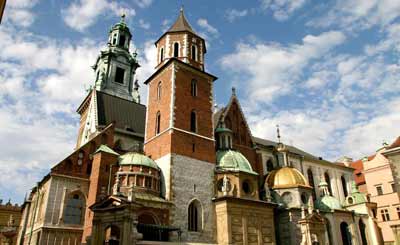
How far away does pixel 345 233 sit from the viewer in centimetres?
3175

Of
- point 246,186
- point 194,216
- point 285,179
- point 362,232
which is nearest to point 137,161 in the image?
point 194,216

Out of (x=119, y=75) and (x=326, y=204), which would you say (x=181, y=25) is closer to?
(x=119, y=75)

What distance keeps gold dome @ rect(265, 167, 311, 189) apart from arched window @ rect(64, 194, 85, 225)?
15951mm

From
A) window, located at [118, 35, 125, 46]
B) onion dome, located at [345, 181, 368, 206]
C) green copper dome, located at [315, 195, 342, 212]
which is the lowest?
green copper dome, located at [315, 195, 342, 212]

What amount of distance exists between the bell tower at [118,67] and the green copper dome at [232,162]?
19.4 meters

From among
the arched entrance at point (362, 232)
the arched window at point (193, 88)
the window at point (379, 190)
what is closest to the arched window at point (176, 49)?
the arched window at point (193, 88)

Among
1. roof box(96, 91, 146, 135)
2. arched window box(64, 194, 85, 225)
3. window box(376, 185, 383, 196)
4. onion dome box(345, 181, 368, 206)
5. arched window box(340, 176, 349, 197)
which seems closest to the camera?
arched window box(64, 194, 85, 225)

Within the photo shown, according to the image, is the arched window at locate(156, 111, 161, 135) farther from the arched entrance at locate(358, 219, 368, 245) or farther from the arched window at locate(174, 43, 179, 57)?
the arched entrance at locate(358, 219, 368, 245)

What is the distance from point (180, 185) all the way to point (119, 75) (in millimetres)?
25887

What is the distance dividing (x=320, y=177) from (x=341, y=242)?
10576 mm

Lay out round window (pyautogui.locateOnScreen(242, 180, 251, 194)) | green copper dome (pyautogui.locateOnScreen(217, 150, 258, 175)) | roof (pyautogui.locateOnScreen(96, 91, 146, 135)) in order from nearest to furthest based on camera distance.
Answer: round window (pyautogui.locateOnScreen(242, 180, 251, 194))
green copper dome (pyautogui.locateOnScreen(217, 150, 258, 175))
roof (pyautogui.locateOnScreen(96, 91, 146, 135))

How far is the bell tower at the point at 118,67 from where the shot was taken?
4291cm

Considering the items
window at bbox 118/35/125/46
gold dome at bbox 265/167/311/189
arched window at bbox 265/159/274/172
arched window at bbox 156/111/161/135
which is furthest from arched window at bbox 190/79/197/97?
window at bbox 118/35/125/46

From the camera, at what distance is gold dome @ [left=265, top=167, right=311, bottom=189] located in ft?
96.0
